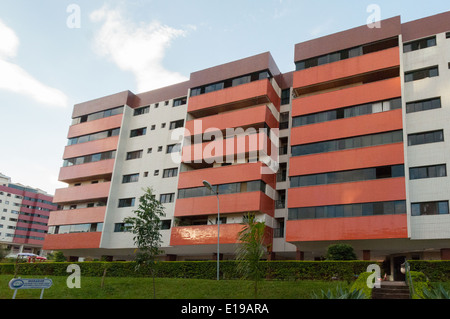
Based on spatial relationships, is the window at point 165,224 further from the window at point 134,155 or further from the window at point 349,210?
the window at point 349,210

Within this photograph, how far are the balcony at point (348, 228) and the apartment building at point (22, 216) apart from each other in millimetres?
101337

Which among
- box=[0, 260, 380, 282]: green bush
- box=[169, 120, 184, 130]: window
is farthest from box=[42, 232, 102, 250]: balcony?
box=[169, 120, 184, 130]: window

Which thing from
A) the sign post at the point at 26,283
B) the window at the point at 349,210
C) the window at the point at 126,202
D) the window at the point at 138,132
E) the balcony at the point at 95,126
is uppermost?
the balcony at the point at 95,126

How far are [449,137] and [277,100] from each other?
707 inches

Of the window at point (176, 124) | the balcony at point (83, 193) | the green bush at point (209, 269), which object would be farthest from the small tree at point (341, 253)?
the balcony at point (83, 193)

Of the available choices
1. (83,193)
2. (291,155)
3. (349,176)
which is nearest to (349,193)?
(349,176)

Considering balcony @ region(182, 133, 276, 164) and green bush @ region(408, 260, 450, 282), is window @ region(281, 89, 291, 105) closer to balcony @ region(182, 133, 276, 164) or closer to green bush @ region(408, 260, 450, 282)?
balcony @ region(182, 133, 276, 164)

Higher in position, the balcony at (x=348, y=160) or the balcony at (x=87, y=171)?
the balcony at (x=87, y=171)

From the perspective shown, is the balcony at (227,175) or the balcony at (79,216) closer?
the balcony at (227,175)

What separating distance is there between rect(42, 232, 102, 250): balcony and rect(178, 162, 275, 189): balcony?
1266 cm

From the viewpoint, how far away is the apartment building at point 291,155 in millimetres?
32938

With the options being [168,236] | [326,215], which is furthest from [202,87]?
[326,215]
